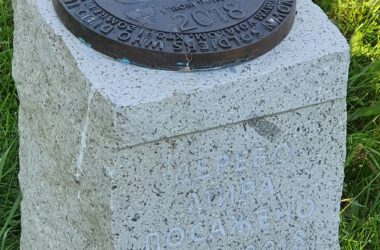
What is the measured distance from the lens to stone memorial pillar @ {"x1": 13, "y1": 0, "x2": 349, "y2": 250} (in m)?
1.87

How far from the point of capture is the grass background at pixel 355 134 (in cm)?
272

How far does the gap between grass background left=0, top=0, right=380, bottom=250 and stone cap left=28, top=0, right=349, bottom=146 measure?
74 centimetres

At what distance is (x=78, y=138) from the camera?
2.01 metres

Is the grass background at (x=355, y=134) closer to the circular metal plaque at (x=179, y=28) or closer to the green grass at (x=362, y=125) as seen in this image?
the green grass at (x=362, y=125)

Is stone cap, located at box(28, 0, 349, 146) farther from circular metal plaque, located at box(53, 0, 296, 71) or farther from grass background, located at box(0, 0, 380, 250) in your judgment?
grass background, located at box(0, 0, 380, 250)

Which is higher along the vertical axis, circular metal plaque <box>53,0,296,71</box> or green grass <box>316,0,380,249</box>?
circular metal plaque <box>53,0,296,71</box>

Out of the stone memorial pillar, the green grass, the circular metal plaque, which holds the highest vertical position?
the circular metal plaque

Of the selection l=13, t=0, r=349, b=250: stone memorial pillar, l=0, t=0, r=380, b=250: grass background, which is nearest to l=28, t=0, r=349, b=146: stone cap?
l=13, t=0, r=349, b=250: stone memorial pillar

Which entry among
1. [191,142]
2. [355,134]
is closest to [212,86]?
[191,142]

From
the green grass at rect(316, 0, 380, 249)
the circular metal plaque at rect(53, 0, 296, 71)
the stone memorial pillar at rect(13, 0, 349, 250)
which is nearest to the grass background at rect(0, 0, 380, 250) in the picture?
the green grass at rect(316, 0, 380, 249)

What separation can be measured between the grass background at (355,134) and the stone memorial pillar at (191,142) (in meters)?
0.46

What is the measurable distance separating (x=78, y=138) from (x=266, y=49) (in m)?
0.47

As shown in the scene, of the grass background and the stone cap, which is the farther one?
the grass background

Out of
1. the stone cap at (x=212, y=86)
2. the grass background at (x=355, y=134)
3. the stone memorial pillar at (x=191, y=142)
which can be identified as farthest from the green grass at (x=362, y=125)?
the stone cap at (x=212, y=86)
